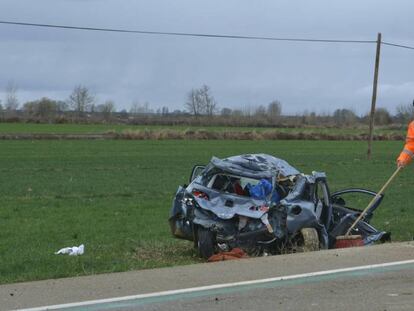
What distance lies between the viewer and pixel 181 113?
447ft

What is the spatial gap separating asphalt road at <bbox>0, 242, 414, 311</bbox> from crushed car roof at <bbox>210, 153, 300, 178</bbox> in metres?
1.36

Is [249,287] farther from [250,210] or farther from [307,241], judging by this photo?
[307,241]

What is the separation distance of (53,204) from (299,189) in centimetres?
1019

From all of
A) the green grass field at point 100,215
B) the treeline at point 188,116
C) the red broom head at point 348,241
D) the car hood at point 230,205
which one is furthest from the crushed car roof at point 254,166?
the treeline at point 188,116

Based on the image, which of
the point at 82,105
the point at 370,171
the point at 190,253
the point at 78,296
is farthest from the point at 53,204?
the point at 82,105

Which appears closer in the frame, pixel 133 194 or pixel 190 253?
pixel 190 253

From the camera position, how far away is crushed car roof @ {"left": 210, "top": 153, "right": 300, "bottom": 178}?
9.51 meters

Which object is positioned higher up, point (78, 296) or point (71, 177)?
point (78, 296)

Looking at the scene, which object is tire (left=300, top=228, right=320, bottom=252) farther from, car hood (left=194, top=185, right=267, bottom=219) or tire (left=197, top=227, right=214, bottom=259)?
tire (left=197, top=227, right=214, bottom=259)

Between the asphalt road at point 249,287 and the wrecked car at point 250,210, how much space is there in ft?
1.97

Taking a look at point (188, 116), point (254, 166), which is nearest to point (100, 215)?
point (254, 166)

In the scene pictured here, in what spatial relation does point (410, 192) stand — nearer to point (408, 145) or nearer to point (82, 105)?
point (408, 145)

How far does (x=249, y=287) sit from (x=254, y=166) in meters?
2.96

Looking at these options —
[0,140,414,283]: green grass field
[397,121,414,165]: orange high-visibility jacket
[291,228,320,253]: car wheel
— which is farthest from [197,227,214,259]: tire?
[397,121,414,165]: orange high-visibility jacket
